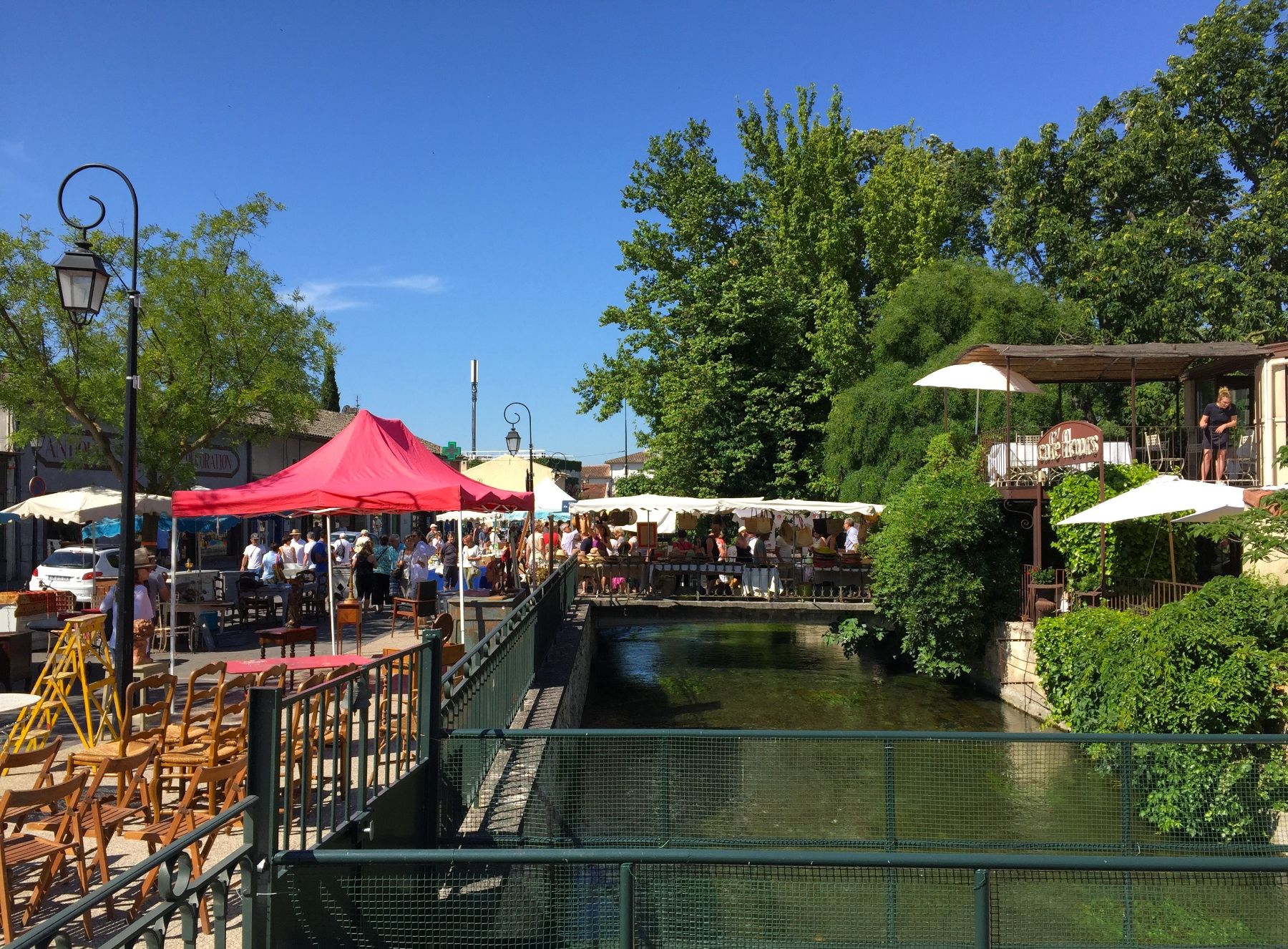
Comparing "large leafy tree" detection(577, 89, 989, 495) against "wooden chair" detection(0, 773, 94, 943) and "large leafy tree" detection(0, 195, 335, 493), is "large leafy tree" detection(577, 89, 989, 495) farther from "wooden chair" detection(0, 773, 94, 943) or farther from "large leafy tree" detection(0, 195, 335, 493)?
"wooden chair" detection(0, 773, 94, 943)

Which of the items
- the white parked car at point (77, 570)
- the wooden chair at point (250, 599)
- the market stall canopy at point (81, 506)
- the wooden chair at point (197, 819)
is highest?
the market stall canopy at point (81, 506)

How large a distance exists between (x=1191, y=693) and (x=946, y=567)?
313 inches

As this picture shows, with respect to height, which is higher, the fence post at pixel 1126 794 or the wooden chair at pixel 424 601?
the wooden chair at pixel 424 601

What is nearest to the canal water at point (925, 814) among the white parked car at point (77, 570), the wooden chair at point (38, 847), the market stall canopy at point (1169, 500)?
the wooden chair at point (38, 847)

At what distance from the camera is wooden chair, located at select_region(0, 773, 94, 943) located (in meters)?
4.52

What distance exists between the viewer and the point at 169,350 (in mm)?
20094

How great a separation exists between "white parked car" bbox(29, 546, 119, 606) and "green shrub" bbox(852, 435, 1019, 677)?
14786mm

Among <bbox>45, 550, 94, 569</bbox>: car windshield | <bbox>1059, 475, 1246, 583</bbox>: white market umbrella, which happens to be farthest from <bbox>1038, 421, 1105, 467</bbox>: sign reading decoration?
<bbox>45, 550, 94, 569</bbox>: car windshield

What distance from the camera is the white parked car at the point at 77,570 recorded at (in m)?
18.6

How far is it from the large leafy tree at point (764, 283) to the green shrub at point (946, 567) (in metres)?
8.84

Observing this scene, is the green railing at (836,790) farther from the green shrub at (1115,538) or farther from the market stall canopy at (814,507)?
the market stall canopy at (814,507)

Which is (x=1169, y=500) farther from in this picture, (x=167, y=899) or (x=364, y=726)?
(x=167, y=899)

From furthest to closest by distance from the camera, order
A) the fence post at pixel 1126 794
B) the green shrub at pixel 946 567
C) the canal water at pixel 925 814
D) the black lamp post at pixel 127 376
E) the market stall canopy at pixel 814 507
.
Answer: the market stall canopy at pixel 814 507
the green shrub at pixel 946 567
the black lamp post at pixel 127 376
the fence post at pixel 1126 794
the canal water at pixel 925 814

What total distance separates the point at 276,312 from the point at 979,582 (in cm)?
1632
